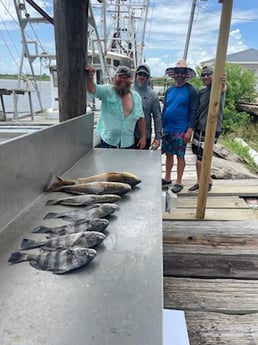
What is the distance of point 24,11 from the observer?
780 centimetres

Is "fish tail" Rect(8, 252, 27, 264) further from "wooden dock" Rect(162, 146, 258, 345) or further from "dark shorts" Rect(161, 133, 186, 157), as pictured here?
"dark shorts" Rect(161, 133, 186, 157)

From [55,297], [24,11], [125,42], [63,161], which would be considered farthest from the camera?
[125,42]

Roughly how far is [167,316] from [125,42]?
25.2 meters

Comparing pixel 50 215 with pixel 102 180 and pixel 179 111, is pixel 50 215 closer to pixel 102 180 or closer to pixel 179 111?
pixel 102 180

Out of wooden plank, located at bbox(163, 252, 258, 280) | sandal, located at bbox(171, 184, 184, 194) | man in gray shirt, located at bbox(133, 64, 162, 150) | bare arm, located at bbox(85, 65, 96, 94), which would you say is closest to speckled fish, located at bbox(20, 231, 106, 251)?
wooden plank, located at bbox(163, 252, 258, 280)

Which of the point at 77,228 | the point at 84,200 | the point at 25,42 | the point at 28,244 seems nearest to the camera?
the point at 28,244

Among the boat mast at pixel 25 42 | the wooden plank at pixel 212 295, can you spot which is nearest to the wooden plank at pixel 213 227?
the wooden plank at pixel 212 295

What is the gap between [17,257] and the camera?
1094mm

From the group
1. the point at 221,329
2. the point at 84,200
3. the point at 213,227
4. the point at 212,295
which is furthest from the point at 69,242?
the point at 213,227

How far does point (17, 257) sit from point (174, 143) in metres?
2.91

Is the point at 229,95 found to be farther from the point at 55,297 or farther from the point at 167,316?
the point at 55,297

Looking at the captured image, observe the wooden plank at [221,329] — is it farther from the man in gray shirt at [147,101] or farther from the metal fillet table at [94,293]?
the man in gray shirt at [147,101]

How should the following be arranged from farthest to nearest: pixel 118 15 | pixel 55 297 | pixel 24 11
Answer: pixel 118 15, pixel 24 11, pixel 55 297

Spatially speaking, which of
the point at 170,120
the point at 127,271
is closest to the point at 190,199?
the point at 170,120
